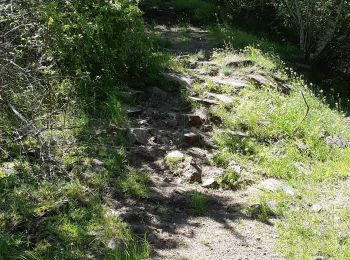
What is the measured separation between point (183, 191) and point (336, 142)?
2.77m

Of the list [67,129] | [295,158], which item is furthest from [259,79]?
[67,129]

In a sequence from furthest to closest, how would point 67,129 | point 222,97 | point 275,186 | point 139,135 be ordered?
point 222,97, point 139,135, point 67,129, point 275,186

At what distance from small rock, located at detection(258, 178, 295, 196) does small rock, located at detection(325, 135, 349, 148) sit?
144cm

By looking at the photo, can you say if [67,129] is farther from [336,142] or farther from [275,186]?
[336,142]

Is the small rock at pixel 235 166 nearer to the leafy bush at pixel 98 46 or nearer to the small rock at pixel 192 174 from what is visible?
the small rock at pixel 192 174

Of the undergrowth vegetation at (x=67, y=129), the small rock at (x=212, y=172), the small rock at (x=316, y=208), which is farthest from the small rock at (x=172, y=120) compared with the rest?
the small rock at (x=316, y=208)

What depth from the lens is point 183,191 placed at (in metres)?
5.65

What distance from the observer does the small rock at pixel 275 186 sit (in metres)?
5.72

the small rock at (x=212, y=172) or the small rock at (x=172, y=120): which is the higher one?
the small rock at (x=172, y=120)

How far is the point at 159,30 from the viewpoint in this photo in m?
12.2

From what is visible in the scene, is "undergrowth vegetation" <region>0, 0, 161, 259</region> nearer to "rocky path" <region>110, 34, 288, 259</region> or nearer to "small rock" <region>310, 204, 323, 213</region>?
"rocky path" <region>110, 34, 288, 259</region>

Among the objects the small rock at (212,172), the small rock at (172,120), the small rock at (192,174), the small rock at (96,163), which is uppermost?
the small rock at (172,120)

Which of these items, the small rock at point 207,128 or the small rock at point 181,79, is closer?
the small rock at point 207,128

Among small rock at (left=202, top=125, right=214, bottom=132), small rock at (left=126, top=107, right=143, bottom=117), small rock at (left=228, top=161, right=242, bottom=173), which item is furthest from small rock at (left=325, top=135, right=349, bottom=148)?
small rock at (left=126, top=107, right=143, bottom=117)
